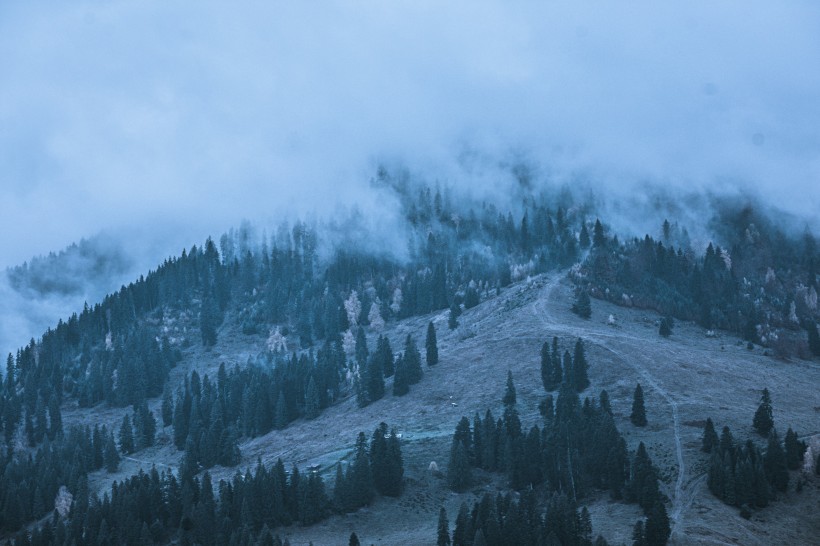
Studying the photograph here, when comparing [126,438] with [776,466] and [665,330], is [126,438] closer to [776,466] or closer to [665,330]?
[665,330]

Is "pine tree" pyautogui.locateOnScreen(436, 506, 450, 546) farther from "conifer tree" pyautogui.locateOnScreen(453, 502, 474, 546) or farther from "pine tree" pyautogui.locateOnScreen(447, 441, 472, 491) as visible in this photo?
"pine tree" pyautogui.locateOnScreen(447, 441, 472, 491)

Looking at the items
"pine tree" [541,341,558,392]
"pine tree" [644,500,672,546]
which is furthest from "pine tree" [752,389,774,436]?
"pine tree" [541,341,558,392]

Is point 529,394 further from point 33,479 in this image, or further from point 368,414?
point 33,479

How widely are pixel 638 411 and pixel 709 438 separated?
594 inches

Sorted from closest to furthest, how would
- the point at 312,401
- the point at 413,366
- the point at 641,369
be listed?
1. the point at 641,369
2. the point at 413,366
3. the point at 312,401

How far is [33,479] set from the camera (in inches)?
6698

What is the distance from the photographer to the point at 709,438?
12650cm

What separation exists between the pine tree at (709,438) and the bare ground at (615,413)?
1.37 metres

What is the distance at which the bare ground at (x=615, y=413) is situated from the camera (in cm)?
11275

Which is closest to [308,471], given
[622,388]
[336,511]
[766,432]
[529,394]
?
[336,511]

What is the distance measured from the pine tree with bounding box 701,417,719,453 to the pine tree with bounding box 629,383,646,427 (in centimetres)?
1246

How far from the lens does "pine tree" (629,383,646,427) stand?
139 metres

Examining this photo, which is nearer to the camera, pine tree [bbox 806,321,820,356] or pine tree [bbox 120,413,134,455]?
pine tree [bbox 806,321,820,356]

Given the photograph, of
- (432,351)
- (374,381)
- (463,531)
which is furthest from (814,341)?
(463,531)
